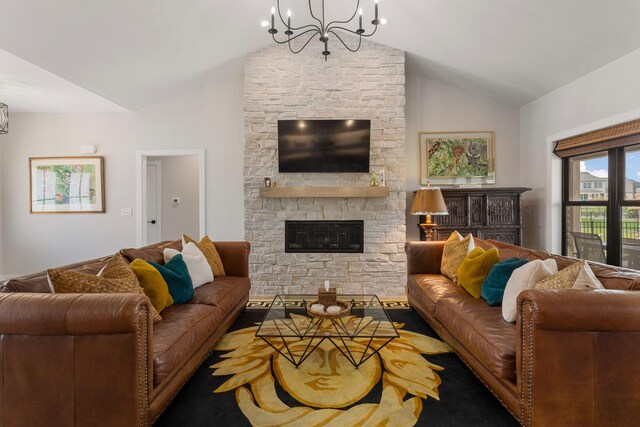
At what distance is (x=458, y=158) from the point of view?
4719mm

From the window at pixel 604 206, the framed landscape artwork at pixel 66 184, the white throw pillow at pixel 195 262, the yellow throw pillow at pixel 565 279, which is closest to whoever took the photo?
the yellow throw pillow at pixel 565 279

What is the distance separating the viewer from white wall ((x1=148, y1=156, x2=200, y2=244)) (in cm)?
616

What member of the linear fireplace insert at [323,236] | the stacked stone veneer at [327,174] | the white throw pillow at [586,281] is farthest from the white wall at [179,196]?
the white throw pillow at [586,281]

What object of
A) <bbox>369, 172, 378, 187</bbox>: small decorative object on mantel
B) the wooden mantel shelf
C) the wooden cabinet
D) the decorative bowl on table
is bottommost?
the decorative bowl on table

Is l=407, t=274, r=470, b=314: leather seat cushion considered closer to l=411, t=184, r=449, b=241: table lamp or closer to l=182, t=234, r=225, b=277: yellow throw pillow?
l=411, t=184, r=449, b=241: table lamp

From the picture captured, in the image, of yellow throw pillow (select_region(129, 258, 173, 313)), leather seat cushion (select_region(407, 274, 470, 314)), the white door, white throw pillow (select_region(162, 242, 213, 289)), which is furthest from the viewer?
the white door

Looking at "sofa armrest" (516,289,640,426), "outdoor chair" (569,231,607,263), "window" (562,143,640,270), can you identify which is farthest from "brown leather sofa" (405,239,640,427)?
"outdoor chair" (569,231,607,263)

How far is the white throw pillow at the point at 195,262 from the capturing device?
2.69 m

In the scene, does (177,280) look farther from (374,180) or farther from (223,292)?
(374,180)

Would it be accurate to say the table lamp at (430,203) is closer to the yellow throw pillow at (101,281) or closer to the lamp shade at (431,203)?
the lamp shade at (431,203)

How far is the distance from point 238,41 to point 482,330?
393cm

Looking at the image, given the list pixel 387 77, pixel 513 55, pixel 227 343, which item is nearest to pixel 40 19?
pixel 227 343

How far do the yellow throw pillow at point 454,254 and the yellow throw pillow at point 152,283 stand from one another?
232 centimetres

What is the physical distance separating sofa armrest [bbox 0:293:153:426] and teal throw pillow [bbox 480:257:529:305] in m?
2.10
